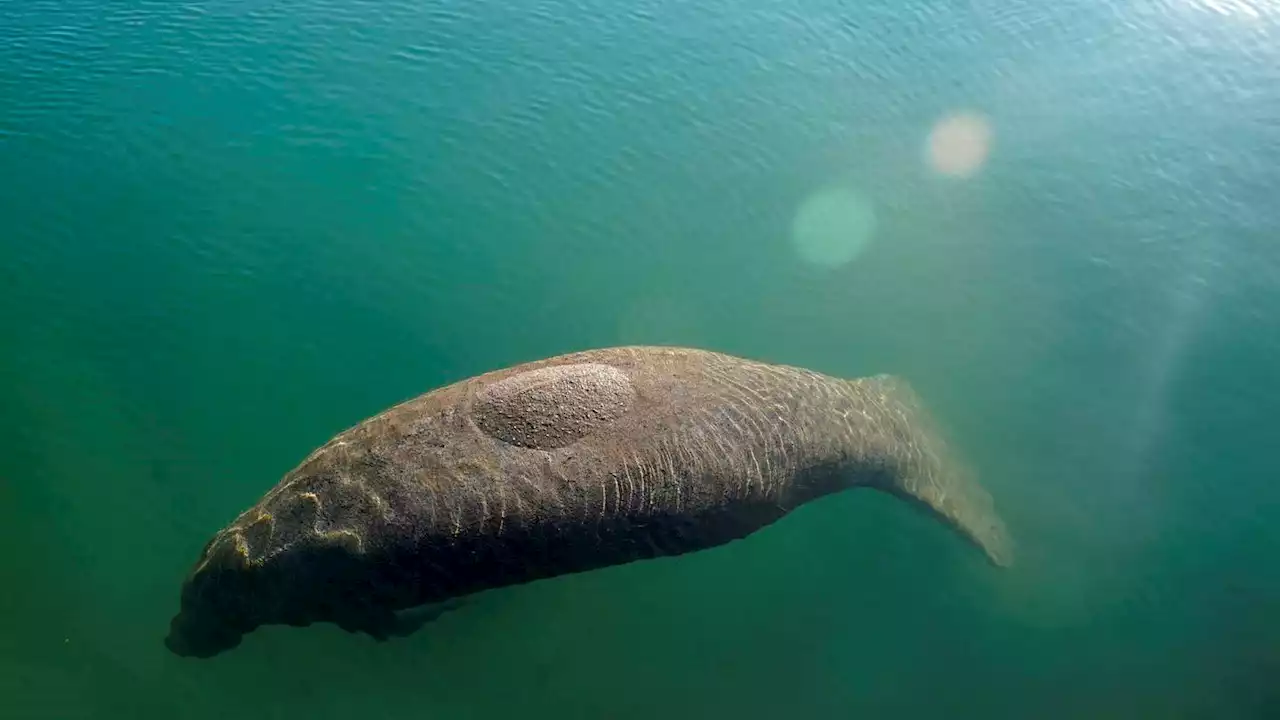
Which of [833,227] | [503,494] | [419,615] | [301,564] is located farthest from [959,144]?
[301,564]

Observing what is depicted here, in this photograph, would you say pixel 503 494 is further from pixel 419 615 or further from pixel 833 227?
pixel 833 227

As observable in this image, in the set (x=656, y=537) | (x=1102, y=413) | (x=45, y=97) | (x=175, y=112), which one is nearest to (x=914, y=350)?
(x=1102, y=413)

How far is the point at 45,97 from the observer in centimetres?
1335

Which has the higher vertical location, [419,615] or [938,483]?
[938,483]

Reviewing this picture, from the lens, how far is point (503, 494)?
6.03 meters

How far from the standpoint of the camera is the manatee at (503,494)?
6047mm

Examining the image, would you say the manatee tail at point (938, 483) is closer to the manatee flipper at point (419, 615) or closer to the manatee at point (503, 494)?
the manatee at point (503, 494)

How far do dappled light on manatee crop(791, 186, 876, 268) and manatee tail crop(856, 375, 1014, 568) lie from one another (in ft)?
8.90

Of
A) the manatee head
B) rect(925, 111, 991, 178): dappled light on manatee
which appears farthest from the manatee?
rect(925, 111, 991, 178): dappled light on manatee

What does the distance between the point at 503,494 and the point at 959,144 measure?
10613 mm

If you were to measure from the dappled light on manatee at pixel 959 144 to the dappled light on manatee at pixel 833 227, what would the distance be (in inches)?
66.9

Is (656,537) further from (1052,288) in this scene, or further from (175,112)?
(175,112)

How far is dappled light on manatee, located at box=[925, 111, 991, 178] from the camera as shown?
1298cm

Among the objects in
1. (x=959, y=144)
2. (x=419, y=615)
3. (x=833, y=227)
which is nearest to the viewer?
(x=419, y=615)
